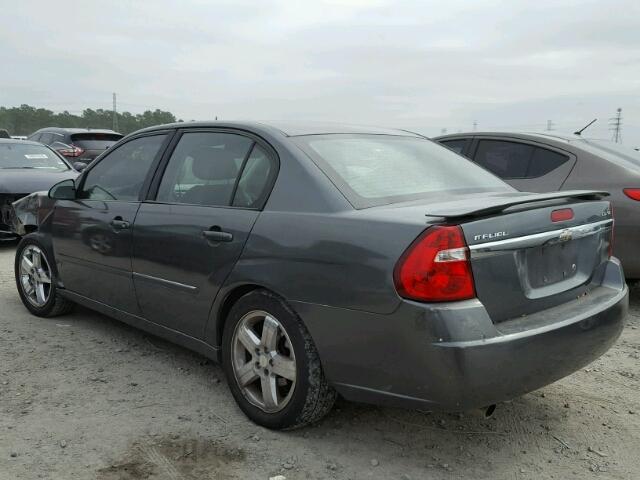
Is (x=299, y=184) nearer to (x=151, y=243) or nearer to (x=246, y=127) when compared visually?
(x=246, y=127)

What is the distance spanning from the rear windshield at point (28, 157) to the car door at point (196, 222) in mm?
5906

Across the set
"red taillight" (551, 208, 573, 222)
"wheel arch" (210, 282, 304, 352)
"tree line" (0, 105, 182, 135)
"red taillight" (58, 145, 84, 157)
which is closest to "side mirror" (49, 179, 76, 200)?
"wheel arch" (210, 282, 304, 352)

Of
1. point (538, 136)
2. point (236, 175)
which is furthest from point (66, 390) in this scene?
point (538, 136)

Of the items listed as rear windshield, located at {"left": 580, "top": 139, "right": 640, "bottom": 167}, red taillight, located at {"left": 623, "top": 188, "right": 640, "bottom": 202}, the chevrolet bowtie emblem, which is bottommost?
the chevrolet bowtie emblem

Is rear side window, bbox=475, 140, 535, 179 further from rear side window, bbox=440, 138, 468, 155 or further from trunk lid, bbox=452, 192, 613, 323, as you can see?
trunk lid, bbox=452, 192, 613, 323

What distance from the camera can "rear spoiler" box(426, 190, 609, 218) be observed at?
94.5 inches

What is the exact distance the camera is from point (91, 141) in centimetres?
1330

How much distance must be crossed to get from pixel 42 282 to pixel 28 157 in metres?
4.86

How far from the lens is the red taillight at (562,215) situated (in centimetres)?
269

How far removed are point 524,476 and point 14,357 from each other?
3244mm

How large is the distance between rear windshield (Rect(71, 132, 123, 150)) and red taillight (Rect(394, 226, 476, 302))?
475 inches

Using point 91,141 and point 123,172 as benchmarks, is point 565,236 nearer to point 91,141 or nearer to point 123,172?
point 123,172

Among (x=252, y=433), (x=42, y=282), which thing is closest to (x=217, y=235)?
(x=252, y=433)

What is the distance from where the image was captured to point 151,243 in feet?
11.7
